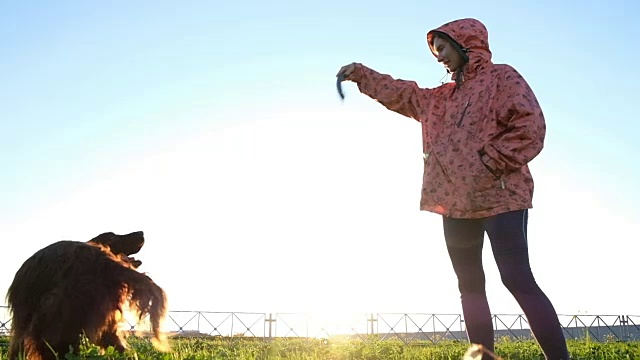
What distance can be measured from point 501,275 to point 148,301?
2.14 meters

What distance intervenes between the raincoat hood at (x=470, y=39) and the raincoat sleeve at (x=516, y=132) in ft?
1.03

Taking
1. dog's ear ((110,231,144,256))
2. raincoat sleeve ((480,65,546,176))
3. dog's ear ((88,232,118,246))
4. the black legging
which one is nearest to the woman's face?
raincoat sleeve ((480,65,546,176))

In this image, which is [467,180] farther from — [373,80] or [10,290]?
[10,290]

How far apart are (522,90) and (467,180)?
0.62m

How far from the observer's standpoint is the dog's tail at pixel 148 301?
374 cm

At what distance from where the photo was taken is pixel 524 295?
3262 millimetres

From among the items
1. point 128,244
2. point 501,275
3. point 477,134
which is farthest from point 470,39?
point 128,244

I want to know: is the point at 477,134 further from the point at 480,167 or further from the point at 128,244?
the point at 128,244

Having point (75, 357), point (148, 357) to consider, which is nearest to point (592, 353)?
point (148, 357)

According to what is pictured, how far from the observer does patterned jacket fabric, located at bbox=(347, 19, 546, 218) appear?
345cm

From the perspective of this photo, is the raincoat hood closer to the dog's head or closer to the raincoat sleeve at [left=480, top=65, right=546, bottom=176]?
the raincoat sleeve at [left=480, top=65, right=546, bottom=176]

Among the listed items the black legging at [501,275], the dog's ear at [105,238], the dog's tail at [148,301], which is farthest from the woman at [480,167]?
the dog's ear at [105,238]

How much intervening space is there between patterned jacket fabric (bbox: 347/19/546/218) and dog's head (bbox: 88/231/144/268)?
2236mm

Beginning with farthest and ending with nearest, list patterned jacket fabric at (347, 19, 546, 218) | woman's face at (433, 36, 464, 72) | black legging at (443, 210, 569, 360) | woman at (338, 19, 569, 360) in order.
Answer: woman's face at (433, 36, 464, 72), patterned jacket fabric at (347, 19, 546, 218), woman at (338, 19, 569, 360), black legging at (443, 210, 569, 360)
